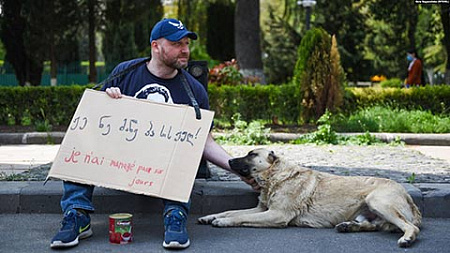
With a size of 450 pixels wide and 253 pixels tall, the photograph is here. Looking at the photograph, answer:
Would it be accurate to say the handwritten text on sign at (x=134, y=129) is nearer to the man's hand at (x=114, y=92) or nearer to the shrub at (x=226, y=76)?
the man's hand at (x=114, y=92)

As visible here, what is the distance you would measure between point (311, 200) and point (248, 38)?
42.9 feet

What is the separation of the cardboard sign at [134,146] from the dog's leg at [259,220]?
1.78 feet

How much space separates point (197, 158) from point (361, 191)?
129 cm

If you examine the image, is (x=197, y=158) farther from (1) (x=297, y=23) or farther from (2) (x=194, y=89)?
(1) (x=297, y=23)

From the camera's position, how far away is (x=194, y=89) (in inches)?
218

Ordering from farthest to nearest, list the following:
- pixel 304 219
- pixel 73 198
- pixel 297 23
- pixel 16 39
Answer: pixel 297 23 → pixel 16 39 → pixel 304 219 → pixel 73 198

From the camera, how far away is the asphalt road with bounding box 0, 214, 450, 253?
4.68m

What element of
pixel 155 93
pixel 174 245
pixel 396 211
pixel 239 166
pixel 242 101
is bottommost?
pixel 242 101

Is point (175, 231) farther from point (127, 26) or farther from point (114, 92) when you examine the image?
point (127, 26)

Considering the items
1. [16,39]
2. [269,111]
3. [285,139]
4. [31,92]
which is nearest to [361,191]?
[285,139]

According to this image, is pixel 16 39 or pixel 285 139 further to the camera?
pixel 16 39

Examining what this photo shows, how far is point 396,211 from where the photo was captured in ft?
16.2

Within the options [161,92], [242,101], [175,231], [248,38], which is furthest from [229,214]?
[248,38]

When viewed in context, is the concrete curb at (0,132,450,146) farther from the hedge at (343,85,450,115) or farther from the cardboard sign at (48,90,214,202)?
the cardboard sign at (48,90,214,202)
